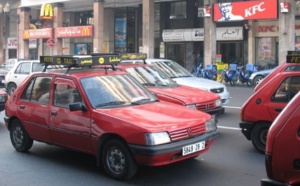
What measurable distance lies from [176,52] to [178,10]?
3224 mm

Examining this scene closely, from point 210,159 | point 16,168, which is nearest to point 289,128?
point 210,159

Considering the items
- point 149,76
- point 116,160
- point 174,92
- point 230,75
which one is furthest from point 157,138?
point 230,75

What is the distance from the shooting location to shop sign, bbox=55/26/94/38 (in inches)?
1374

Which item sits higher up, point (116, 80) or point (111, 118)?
point (116, 80)

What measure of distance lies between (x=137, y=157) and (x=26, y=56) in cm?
3750

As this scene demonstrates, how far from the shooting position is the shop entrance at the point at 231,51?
100.0ft

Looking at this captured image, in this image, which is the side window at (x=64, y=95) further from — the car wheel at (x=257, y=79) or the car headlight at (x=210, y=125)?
the car wheel at (x=257, y=79)

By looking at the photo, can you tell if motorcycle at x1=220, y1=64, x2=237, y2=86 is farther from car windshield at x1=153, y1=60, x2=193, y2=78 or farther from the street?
the street

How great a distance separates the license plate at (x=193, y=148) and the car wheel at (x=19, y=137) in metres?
3.16

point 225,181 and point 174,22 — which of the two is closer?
point 225,181

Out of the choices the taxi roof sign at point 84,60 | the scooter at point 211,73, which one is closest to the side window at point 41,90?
the taxi roof sign at point 84,60

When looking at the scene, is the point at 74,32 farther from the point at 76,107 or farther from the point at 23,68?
the point at 76,107

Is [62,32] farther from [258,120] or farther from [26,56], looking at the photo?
[258,120]

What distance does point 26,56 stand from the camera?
1630 inches
